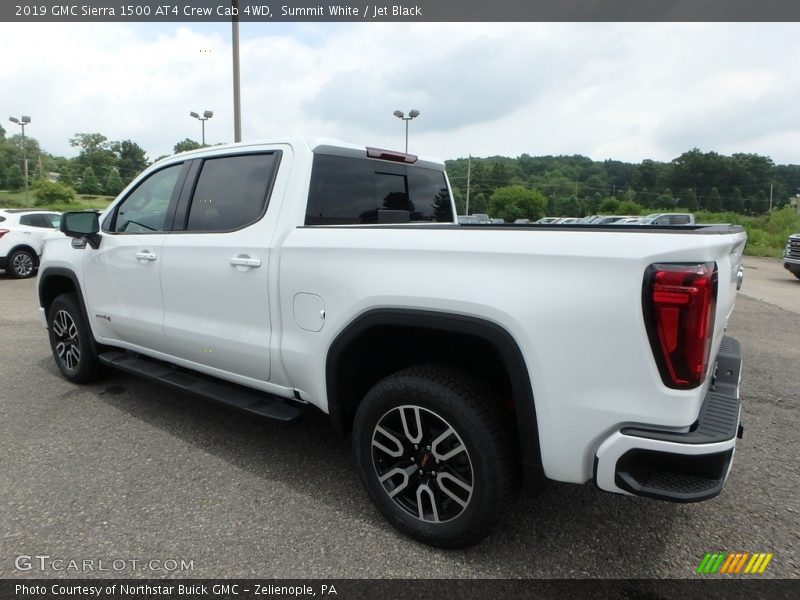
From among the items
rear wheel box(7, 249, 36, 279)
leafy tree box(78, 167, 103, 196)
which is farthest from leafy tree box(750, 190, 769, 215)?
leafy tree box(78, 167, 103, 196)

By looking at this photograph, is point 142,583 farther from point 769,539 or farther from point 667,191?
point 667,191

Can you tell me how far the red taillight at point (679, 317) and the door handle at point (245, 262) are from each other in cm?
190

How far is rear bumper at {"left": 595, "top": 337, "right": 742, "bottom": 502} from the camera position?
1.77 meters

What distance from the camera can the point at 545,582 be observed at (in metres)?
2.20

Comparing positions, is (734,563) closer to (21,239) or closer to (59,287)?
(59,287)

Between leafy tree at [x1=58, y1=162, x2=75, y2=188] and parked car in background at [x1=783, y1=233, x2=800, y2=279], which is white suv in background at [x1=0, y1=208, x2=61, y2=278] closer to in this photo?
parked car in background at [x1=783, y1=233, x2=800, y2=279]

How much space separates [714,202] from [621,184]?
17.6 m

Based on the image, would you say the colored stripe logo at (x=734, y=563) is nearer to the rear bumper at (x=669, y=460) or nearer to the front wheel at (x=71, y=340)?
the rear bumper at (x=669, y=460)

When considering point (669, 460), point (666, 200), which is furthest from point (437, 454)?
point (666, 200)

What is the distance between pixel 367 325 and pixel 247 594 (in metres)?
1.20

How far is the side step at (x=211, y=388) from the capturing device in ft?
9.41

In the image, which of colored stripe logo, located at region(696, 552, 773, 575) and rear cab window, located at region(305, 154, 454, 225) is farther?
rear cab window, located at region(305, 154, 454, 225)
